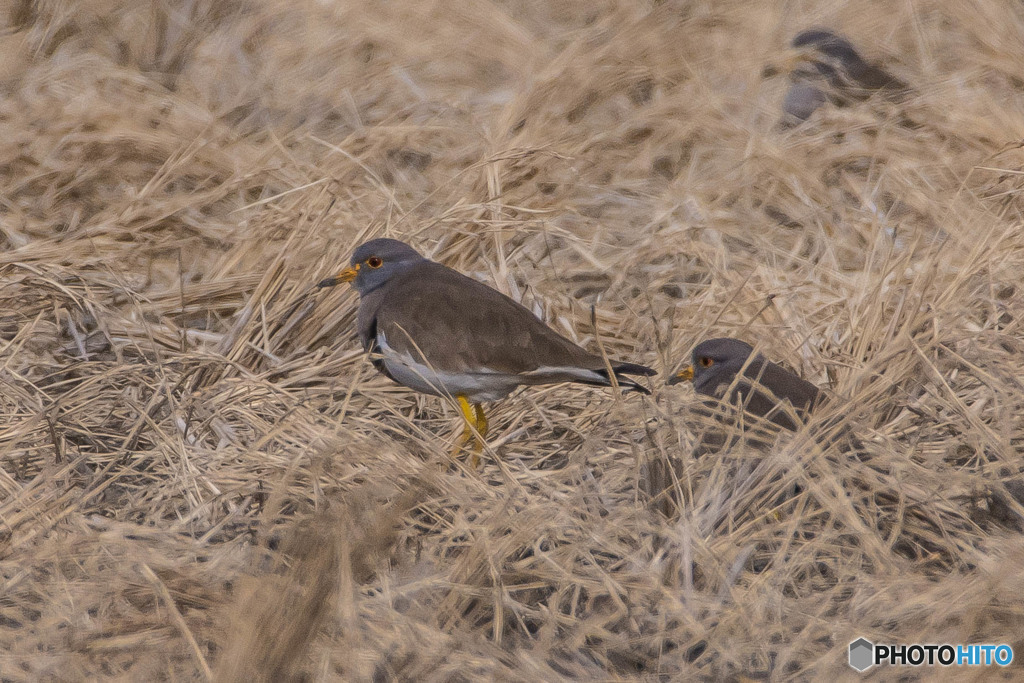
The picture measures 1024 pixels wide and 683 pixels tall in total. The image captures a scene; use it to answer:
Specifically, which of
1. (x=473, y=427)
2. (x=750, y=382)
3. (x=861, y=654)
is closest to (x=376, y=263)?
(x=473, y=427)

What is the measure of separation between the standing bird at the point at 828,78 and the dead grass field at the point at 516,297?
18 cm

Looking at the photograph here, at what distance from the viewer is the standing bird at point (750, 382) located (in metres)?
3.39

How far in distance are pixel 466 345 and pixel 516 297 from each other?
3.48 feet

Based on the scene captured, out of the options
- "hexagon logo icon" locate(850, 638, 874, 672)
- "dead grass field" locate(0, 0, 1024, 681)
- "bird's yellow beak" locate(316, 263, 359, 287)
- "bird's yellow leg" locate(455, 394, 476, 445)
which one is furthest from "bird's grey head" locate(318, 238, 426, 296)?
"hexagon logo icon" locate(850, 638, 874, 672)

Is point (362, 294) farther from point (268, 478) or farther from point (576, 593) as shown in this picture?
point (576, 593)

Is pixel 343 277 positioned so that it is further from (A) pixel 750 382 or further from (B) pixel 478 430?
(A) pixel 750 382

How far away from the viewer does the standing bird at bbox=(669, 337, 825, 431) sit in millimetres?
3393

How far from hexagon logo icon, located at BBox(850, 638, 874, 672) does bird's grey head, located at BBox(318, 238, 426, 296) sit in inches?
87.2

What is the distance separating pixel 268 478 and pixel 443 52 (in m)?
4.68

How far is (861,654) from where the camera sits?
266cm

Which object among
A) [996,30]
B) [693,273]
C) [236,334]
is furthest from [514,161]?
[996,30]

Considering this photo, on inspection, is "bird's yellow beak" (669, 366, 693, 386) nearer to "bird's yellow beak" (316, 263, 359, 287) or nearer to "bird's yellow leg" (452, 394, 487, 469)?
"bird's yellow leg" (452, 394, 487, 469)

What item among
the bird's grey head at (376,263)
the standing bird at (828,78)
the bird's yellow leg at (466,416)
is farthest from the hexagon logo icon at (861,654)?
the standing bird at (828,78)

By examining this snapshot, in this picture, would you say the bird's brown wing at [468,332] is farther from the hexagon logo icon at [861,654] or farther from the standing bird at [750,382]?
the hexagon logo icon at [861,654]
